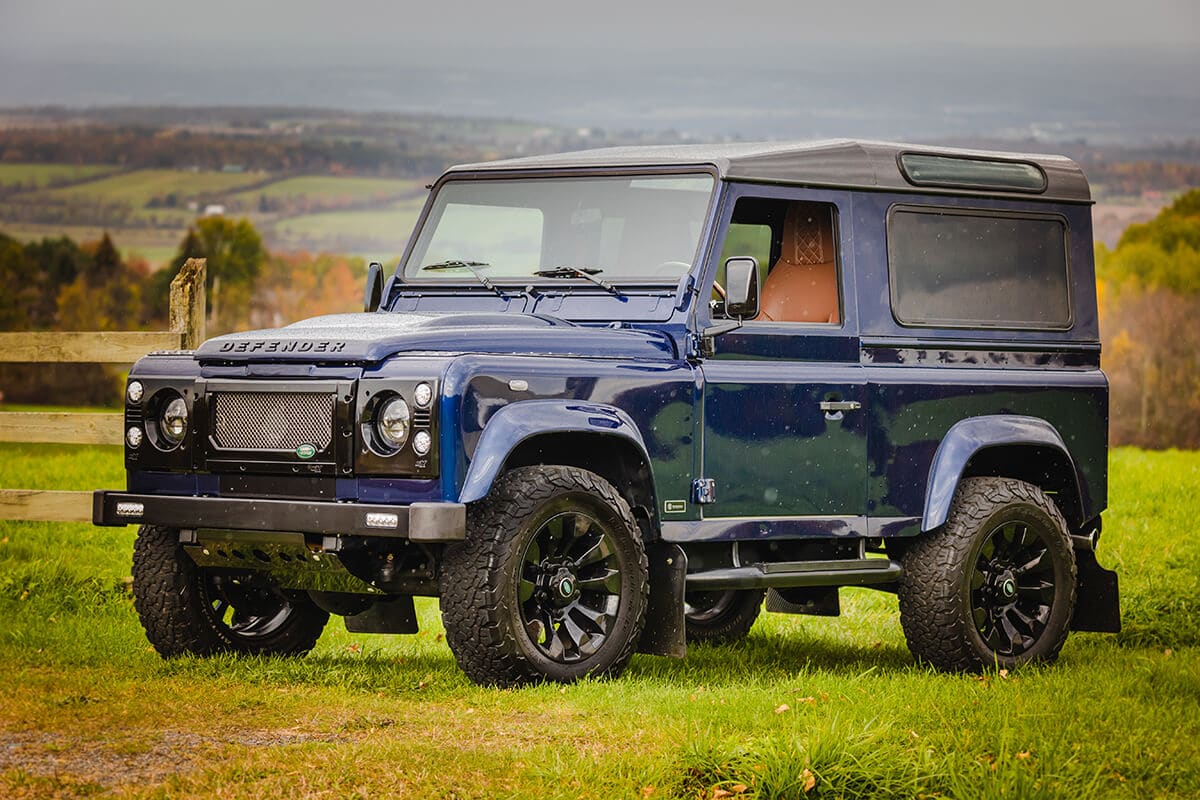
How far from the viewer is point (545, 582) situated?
7.63 meters

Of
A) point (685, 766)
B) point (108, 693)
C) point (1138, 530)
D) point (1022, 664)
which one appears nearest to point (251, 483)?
point (108, 693)

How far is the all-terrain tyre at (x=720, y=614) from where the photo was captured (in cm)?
1040

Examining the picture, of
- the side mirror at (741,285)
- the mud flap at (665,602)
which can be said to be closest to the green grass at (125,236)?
the mud flap at (665,602)

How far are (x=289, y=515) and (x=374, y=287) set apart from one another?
2.39 m

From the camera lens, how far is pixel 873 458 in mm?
8805

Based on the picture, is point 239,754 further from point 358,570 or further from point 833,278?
point 833,278

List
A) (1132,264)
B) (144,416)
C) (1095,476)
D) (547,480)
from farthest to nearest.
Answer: (1132,264), (1095,476), (144,416), (547,480)

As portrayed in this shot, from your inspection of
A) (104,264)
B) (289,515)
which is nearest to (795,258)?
(289,515)

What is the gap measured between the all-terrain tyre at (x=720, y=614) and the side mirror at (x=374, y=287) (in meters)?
2.60

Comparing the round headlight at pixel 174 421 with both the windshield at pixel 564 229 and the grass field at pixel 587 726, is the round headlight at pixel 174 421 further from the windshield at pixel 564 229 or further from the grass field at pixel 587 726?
the windshield at pixel 564 229

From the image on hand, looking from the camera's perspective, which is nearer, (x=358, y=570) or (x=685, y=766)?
(x=685, y=766)

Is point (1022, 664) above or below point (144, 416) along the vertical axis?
below

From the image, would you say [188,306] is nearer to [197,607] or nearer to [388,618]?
[197,607]

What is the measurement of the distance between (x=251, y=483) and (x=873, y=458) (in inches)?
122
